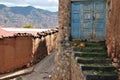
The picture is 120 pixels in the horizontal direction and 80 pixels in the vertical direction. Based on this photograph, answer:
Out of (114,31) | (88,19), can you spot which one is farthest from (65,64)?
(114,31)

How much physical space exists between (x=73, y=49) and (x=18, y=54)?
14.9ft

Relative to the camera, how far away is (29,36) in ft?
54.5

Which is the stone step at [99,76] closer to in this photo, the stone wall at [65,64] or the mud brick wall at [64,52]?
the mud brick wall at [64,52]

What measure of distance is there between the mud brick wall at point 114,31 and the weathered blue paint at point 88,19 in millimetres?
1362

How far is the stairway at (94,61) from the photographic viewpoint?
33.9 feet

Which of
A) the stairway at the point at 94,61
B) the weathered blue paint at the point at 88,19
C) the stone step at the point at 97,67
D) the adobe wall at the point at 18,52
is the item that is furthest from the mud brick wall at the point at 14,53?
the stone step at the point at 97,67

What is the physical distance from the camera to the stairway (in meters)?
10.3

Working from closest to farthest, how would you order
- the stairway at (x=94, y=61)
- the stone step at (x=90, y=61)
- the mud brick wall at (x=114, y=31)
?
the stairway at (x=94, y=61) < the mud brick wall at (x=114, y=31) < the stone step at (x=90, y=61)

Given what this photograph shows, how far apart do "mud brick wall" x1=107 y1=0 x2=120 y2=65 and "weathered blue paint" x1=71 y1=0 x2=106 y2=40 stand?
1.36 metres

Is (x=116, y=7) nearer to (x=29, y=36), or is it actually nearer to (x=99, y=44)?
(x=99, y=44)

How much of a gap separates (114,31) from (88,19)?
2.86 meters

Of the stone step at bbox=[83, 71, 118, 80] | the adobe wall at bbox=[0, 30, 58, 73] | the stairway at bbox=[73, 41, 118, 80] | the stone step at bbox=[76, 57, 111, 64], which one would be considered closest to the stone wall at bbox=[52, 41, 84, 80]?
the stairway at bbox=[73, 41, 118, 80]

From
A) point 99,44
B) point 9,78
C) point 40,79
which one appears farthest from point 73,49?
point 9,78

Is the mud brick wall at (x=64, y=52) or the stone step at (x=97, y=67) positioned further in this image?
the mud brick wall at (x=64, y=52)
